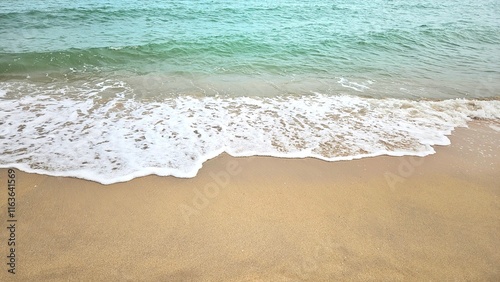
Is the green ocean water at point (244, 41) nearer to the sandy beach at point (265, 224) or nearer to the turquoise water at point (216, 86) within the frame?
the turquoise water at point (216, 86)

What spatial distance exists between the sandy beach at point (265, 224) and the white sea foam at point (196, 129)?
12.6 inches

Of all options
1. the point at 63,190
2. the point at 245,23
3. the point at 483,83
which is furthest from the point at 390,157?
the point at 245,23

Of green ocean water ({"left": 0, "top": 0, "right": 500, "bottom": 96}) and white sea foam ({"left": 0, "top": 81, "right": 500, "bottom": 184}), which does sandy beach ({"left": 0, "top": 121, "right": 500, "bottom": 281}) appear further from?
green ocean water ({"left": 0, "top": 0, "right": 500, "bottom": 96})

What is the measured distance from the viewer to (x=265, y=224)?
9.16ft

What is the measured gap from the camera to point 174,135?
4.39 m

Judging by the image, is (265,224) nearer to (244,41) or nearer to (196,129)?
(196,129)

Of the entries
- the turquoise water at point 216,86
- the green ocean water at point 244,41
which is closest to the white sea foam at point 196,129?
the turquoise water at point 216,86

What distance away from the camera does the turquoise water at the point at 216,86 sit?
409cm

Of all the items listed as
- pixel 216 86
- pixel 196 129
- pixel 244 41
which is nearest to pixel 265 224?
pixel 196 129

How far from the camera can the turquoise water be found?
409 centimetres

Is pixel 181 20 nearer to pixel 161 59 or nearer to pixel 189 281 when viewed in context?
pixel 161 59

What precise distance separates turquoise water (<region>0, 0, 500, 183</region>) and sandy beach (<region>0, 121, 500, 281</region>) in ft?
1.35

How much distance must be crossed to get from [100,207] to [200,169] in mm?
1265

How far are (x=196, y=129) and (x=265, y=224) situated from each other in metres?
2.39
